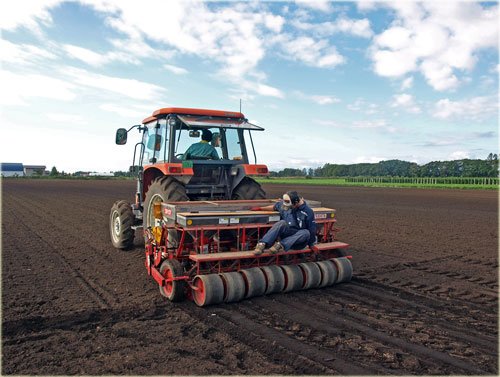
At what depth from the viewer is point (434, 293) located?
5992mm

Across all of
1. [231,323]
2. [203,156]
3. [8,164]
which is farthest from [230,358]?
[8,164]

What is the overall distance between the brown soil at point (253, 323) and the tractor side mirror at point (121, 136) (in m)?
2.25

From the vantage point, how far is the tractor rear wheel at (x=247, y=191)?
7.45 meters

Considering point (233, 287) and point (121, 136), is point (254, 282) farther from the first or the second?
point (121, 136)

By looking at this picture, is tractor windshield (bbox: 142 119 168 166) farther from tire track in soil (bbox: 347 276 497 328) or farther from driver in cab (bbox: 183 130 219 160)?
tire track in soil (bbox: 347 276 497 328)

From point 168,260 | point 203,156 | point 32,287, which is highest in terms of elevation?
point 203,156

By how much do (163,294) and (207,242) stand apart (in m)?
0.90

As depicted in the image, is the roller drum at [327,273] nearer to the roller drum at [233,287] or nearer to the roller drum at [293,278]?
the roller drum at [293,278]

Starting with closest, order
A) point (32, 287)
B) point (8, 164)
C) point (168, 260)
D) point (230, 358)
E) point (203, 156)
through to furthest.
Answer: point (230, 358)
point (168, 260)
point (32, 287)
point (203, 156)
point (8, 164)

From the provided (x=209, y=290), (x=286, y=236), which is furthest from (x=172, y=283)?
(x=286, y=236)

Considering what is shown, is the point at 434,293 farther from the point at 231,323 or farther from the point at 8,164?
the point at 8,164

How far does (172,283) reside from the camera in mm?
5422

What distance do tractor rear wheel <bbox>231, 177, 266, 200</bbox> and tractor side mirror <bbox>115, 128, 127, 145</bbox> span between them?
2536 millimetres

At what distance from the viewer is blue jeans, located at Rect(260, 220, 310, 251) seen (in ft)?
19.1
